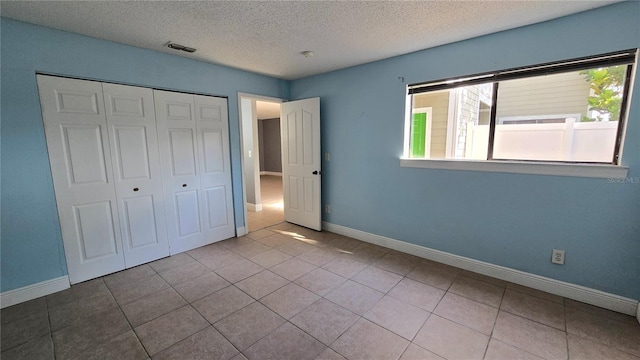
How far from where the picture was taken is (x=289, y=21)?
2.18 m

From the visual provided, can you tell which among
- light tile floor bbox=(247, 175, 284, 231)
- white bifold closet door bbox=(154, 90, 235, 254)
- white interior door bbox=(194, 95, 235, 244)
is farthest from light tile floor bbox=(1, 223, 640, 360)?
light tile floor bbox=(247, 175, 284, 231)

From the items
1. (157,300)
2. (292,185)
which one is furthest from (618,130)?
(157,300)

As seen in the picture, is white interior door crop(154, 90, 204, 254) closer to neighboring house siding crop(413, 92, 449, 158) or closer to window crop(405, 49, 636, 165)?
window crop(405, 49, 636, 165)

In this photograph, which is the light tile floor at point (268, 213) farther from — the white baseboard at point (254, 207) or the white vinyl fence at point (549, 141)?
the white vinyl fence at point (549, 141)

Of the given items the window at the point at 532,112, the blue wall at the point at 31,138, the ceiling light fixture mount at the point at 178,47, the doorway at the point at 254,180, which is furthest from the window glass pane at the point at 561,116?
the blue wall at the point at 31,138

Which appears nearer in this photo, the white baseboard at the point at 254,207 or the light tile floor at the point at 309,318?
the light tile floor at the point at 309,318

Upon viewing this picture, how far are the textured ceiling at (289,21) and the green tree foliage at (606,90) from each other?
521 mm

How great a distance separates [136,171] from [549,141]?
4.25 meters

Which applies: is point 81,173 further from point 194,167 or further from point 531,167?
point 531,167

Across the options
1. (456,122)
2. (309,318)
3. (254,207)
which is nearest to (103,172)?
(309,318)

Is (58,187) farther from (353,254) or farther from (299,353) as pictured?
(353,254)

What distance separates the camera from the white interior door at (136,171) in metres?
2.69

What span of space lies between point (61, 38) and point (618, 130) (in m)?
4.90

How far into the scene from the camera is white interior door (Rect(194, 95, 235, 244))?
3373 millimetres
